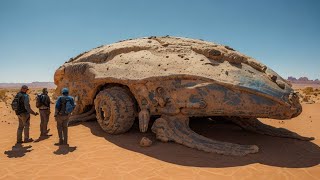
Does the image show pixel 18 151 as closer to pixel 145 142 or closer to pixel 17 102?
pixel 17 102

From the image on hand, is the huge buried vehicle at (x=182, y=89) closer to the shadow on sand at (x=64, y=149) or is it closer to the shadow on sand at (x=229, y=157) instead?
the shadow on sand at (x=229, y=157)

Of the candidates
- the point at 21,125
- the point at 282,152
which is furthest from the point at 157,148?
the point at 21,125

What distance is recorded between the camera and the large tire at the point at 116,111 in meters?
8.33

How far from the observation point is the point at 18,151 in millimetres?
7445

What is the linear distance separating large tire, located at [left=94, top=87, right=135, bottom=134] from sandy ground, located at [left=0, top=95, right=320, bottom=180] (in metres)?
0.28

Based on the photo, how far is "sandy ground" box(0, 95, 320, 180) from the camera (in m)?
5.82

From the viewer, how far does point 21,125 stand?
7.99 metres

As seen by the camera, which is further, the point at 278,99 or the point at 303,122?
the point at 303,122

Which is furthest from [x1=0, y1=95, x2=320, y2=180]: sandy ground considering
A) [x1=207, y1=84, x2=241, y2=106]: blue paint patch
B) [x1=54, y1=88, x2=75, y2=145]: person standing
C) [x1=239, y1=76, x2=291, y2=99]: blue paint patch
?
[x1=239, y1=76, x2=291, y2=99]: blue paint patch

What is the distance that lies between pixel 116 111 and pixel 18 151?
2897 mm

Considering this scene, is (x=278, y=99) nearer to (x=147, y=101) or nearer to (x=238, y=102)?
(x=238, y=102)

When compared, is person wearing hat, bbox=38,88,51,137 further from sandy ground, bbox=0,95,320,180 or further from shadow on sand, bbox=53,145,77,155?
shadow on sand, bbox=53,145,77,155

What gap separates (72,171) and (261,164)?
4340 millimetres

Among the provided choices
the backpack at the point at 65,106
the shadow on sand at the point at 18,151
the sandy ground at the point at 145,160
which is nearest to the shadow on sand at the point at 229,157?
the sandy ground at the point at 145,160
